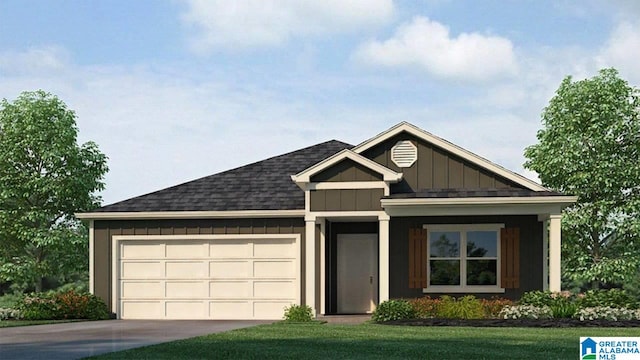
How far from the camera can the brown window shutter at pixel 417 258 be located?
24484mm

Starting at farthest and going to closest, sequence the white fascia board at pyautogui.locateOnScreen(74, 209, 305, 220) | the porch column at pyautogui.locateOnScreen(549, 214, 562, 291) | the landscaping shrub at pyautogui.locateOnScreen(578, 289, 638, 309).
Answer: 1. the white fascia board at pyautogui.locateOnScreen(74, 209, 305, 220)
2. the porch column at pyautogui.locateOnScreen(549, 214, 562, 291)
3. the landscaping shrub at pyautogui.locateOnScreen(578, 289, 638, 309)

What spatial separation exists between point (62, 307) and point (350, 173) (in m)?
8.12

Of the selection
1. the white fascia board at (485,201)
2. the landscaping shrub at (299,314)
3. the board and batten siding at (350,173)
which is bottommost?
the landscaping shrub at (299,314)

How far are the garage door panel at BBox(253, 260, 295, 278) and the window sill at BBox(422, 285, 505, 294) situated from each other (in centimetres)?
350

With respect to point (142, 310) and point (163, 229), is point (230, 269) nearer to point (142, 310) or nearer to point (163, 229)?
point (163, 229)

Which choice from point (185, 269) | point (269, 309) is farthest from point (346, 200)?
point (185, 269)

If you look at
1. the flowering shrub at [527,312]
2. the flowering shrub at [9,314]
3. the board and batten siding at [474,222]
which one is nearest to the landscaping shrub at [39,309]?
the flowering shrub at [9,314]

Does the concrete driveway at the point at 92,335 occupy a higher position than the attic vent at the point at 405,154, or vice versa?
the attic vent at the point at 405,154

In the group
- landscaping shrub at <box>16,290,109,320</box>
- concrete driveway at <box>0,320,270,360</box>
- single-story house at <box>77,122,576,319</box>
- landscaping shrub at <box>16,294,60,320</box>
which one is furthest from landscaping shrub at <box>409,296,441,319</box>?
landscaping shrub at <box>16,294,60,320</box>

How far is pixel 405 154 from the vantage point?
81.9ft

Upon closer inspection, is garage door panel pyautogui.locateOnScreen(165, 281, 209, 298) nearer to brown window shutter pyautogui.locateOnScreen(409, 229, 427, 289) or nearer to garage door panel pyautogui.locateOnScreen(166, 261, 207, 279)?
garage door panel pyautogui.locateOnScreen(166, 261, 207, 279)

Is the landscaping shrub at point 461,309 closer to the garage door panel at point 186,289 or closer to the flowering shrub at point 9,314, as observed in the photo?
the garage door panel at point 186,289

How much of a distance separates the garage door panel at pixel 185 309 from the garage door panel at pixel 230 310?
0.24 m

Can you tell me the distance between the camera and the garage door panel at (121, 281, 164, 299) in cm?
2567
